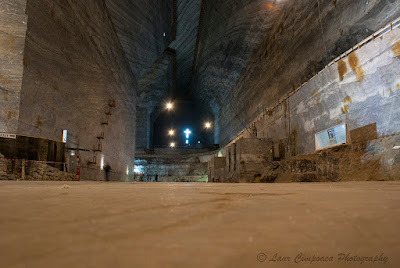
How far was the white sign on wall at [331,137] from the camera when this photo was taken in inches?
253

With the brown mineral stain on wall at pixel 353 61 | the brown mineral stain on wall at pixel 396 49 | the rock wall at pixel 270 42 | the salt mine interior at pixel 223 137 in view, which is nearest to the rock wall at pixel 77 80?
the salt mine interior at pixel 223 137

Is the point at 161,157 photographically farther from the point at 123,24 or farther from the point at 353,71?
the point at 353,71

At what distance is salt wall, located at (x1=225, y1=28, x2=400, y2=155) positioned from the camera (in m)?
5.18

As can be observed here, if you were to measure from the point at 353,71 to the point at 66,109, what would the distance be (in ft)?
29.5

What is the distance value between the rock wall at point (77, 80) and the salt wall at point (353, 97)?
26.7ft

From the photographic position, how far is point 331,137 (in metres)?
6.85

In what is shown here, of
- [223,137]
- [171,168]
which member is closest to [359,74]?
[171,168]

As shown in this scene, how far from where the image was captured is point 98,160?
11.7 meters

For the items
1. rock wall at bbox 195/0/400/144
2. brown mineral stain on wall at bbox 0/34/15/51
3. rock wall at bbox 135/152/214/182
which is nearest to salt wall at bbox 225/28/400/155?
rock wall at bbox 195/0/400/144

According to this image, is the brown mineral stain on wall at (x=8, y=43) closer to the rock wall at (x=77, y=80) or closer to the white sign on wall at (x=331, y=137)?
the rock wall at (x=77, y=80)

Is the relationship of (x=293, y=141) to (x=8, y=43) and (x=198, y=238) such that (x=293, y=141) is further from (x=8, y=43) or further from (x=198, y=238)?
(x=8, y=43)

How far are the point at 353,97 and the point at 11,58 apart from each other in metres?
9.05

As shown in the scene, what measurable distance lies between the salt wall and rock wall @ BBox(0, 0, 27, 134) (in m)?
8.54

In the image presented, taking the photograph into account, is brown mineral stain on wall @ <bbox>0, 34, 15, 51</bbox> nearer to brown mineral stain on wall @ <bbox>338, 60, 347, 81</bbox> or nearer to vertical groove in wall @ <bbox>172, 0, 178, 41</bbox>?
brown mineral stain on wall @ <bbox>338, 60, 347, 81</bbox>
